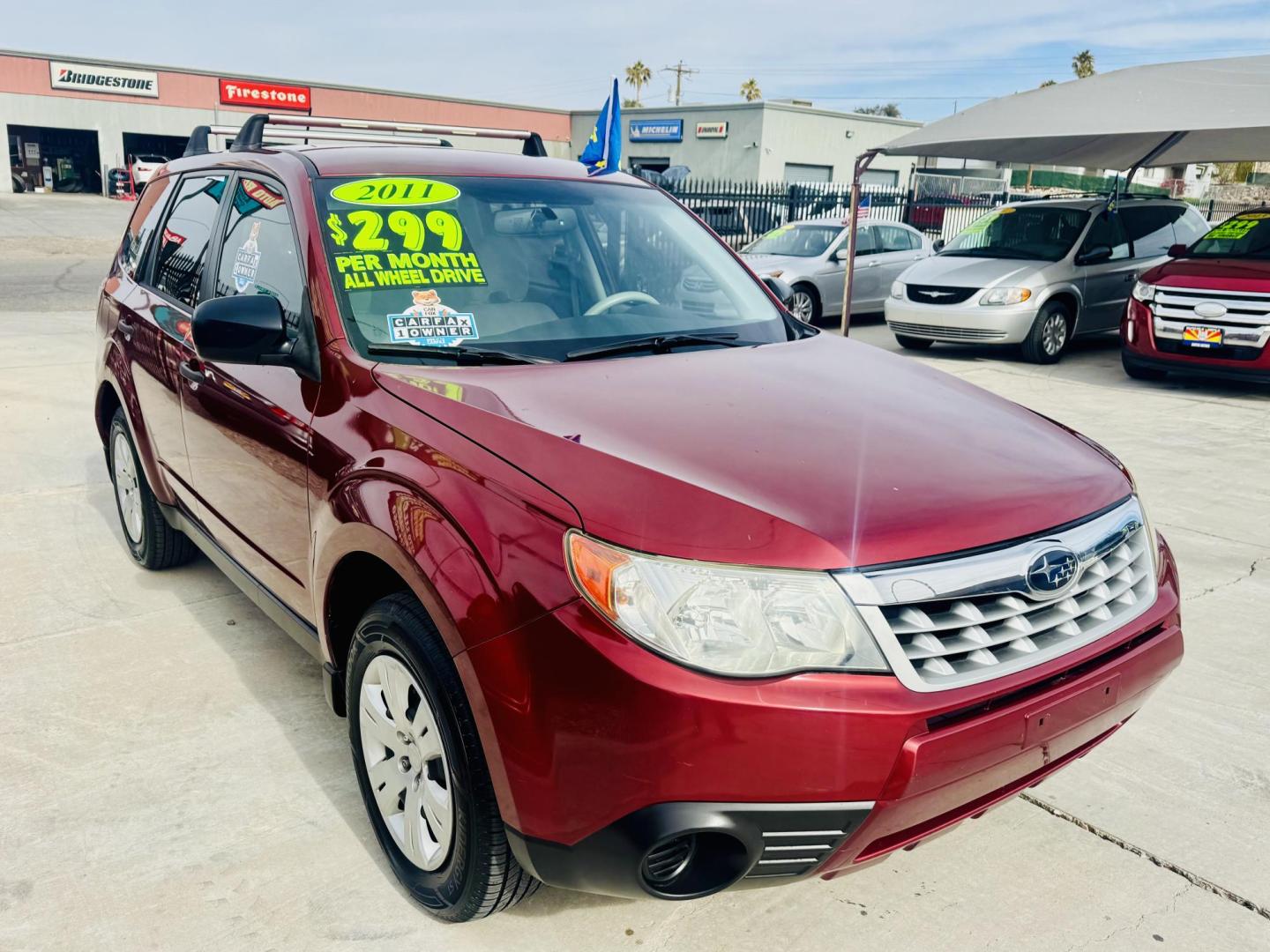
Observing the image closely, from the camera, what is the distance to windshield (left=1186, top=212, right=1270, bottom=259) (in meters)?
9.43

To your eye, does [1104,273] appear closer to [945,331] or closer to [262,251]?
[945,331]

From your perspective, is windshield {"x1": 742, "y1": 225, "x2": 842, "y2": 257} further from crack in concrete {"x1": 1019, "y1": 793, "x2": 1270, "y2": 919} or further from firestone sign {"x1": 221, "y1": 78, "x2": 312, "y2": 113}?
firestone sign {"x1": 221, "y1": 78, "x2": 312, "y2": 113}

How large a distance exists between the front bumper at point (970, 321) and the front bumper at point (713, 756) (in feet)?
30.6

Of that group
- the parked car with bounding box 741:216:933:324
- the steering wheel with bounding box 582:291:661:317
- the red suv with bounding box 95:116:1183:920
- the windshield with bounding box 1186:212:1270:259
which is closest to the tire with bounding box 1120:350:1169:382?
the windshield with bounding box 1186:212:1270:259

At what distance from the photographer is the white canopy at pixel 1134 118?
1157 centimetres

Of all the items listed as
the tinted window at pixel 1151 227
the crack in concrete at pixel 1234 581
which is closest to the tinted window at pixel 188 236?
the crack in concrete at pixel 1234 581

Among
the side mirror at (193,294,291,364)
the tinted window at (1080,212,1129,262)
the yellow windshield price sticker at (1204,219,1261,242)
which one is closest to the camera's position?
the side mirror at (193,294,291,364)

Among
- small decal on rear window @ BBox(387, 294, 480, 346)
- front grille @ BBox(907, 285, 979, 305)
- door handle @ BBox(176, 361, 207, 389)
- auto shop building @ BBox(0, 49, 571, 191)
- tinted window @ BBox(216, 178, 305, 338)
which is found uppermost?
auto shop building @ BBox(0, 49, 571, 191)

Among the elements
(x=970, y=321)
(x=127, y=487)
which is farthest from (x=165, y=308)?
(x=970, y=321)

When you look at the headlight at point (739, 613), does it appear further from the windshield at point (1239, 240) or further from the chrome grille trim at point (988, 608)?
the windshield at point (1239, 240)

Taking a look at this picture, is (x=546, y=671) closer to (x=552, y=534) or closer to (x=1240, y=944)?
(x=552, y=534)

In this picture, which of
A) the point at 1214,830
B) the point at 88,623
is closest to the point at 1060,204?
the point at 1214,830

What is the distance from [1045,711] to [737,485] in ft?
2.47

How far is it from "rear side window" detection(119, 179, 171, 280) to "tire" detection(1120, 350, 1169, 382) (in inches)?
344
